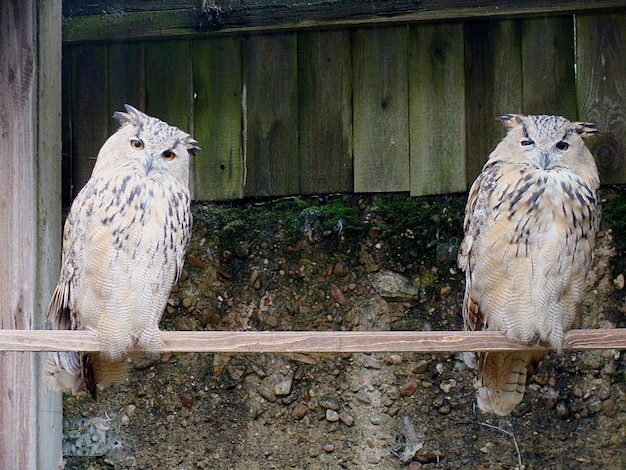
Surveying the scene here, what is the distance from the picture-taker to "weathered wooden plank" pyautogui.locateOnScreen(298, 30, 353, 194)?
151 inches

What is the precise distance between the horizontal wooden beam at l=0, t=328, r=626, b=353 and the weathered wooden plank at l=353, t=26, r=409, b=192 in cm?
123

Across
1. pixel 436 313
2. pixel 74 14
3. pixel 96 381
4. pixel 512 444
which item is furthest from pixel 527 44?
pixel 96 381

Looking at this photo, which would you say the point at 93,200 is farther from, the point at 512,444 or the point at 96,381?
the point at 512,444

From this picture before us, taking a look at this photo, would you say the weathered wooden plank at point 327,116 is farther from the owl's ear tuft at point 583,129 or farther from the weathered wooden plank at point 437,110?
the owl's ear tuft at point 583,129

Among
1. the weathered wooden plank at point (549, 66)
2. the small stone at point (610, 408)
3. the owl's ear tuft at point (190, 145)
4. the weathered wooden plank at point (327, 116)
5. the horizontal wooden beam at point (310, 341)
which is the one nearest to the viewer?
the horizontal wooden beam at point (310, 341)

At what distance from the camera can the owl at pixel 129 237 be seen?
9.52 feet

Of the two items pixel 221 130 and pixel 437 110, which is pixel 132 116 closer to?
pixel 221 130

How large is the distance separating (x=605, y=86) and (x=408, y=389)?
142cm

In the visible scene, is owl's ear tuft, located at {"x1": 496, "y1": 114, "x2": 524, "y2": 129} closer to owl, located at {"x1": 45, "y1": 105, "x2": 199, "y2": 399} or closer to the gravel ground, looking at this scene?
the gravel ground

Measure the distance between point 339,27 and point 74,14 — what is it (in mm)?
1090

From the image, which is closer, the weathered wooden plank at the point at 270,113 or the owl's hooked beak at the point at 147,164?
the owl's hooked beak at the point at 147,164

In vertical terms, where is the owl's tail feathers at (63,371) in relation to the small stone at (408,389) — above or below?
above

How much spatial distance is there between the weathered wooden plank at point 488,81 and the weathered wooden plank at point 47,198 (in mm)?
1585

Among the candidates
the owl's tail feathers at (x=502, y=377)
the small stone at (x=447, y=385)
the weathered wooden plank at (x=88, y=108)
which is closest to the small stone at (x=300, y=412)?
the small stone at (x=447, y=385)
